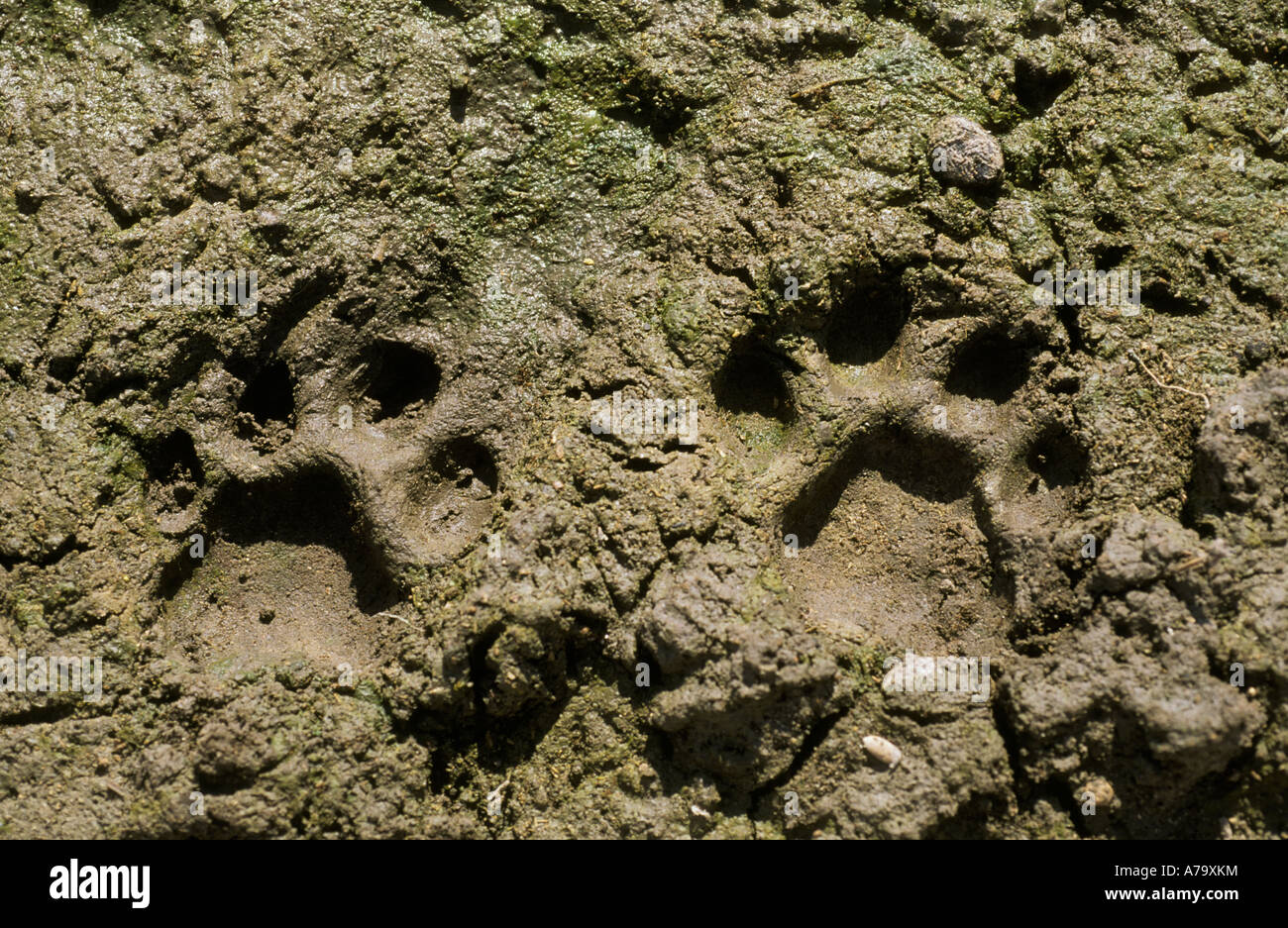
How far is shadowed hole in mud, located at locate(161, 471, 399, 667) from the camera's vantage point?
9.20ft

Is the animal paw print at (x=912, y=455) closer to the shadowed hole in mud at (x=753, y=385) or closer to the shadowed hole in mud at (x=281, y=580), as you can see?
the shadowed hole in mud at (x=753, y=385)

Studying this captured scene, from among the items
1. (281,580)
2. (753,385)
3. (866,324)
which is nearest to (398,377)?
(281,580)

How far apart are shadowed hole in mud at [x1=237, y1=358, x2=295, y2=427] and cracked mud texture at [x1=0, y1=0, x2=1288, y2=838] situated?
0.04 m

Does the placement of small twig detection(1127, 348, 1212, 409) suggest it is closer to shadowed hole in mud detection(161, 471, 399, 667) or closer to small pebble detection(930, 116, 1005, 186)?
small pebble detection(930, 116, 1005, 186)

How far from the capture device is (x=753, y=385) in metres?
2.90

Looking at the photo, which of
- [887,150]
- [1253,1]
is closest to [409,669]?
[887,150]

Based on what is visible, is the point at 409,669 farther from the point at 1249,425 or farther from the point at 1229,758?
the point at 1249,425

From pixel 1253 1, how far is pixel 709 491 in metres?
2.37

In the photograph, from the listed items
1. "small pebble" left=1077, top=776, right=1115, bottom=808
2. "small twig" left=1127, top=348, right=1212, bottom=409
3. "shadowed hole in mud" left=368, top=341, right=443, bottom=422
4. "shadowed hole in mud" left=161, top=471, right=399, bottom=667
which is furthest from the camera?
"shadowed hole in mud" left=368, top=341, right=443, bottom=422

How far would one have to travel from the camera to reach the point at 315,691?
2.70 metres

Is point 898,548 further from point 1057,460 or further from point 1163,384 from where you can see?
point 1163,384

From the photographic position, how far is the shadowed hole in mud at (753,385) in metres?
2.85

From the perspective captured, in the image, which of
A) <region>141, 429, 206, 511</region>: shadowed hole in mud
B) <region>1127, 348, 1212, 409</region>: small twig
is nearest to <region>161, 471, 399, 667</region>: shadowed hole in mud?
<region>141, 429, 206, 511</region>: shadowed hole in mud

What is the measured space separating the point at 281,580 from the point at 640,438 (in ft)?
3.88
